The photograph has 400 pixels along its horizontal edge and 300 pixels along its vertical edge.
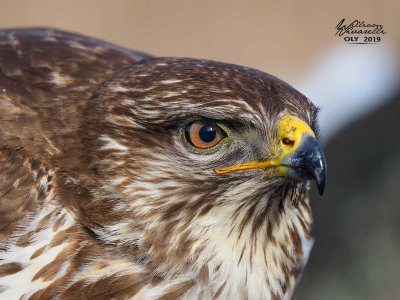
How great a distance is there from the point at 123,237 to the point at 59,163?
0.42 meters

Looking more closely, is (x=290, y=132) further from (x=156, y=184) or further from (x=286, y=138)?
(x=156, y=184)

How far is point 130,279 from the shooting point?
4.16 meters

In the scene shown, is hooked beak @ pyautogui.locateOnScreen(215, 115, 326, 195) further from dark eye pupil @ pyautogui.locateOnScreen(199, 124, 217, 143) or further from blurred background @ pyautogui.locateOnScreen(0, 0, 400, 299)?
blurred background @ pyautogui.locateOnScreen(0, 0, 400, 299)

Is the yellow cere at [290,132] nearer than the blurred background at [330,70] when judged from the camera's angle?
Yes

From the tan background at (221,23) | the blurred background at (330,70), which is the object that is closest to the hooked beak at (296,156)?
the blurred background at (330,70)

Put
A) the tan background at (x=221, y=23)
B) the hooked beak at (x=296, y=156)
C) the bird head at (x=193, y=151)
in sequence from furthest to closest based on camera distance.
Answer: the tan background at (x=221, y=23)
the bird head at (x=193, y=151)
the hooked beak at (x=296, y=156)

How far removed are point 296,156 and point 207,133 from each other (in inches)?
14.8

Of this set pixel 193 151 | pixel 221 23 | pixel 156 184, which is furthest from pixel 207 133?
pixel 221 23

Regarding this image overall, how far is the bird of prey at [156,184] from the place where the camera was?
4047 millimetres

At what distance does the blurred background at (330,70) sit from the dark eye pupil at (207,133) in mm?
2692

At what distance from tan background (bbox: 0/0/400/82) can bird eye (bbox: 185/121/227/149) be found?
5.45 m

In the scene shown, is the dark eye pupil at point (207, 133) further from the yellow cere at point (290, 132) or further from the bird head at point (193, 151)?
the yellow cere at point (290, 132)

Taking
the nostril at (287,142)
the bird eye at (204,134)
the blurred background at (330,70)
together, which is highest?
the nostril at (287,142)

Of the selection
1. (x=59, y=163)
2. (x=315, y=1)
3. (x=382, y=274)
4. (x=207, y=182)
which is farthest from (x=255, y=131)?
(x=315, y=1)
